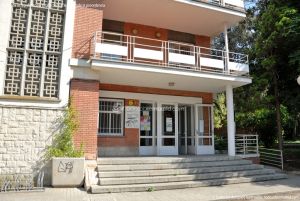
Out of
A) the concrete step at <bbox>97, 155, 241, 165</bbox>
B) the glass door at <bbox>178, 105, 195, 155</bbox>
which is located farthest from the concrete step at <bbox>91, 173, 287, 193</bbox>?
the glass door at <bbox>178, 105, 195, 155</bbox>

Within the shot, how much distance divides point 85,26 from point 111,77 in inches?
86.6

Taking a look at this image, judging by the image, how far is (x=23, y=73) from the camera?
10.0m

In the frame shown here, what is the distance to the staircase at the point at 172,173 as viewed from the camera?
9.12 metres

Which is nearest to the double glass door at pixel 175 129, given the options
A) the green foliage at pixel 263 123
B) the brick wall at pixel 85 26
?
the brick wall at pixel 85 26

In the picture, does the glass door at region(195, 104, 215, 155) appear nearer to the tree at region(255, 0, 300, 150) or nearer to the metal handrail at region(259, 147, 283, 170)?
the metal handrail at region(259, 147, 283, 170)

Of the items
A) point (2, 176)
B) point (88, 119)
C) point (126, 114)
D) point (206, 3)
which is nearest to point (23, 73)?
point (88, 119)

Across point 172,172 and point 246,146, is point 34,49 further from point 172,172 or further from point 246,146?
point 246,146

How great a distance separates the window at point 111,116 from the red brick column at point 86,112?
207cm

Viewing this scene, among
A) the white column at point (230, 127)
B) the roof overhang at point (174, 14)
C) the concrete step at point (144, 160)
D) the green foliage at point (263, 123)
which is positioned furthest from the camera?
the green foliage at point (263, 123)

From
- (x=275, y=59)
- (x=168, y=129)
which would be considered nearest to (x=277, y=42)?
(x=275, y=59)

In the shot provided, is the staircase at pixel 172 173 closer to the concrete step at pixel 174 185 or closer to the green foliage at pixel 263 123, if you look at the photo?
the concrete step at pixel 174 185

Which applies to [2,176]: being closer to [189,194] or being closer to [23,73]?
[23,73]

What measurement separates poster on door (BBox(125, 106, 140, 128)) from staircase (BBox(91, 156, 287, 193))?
2.64m

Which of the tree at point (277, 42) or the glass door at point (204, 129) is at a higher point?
the tree at point (277, 42)
